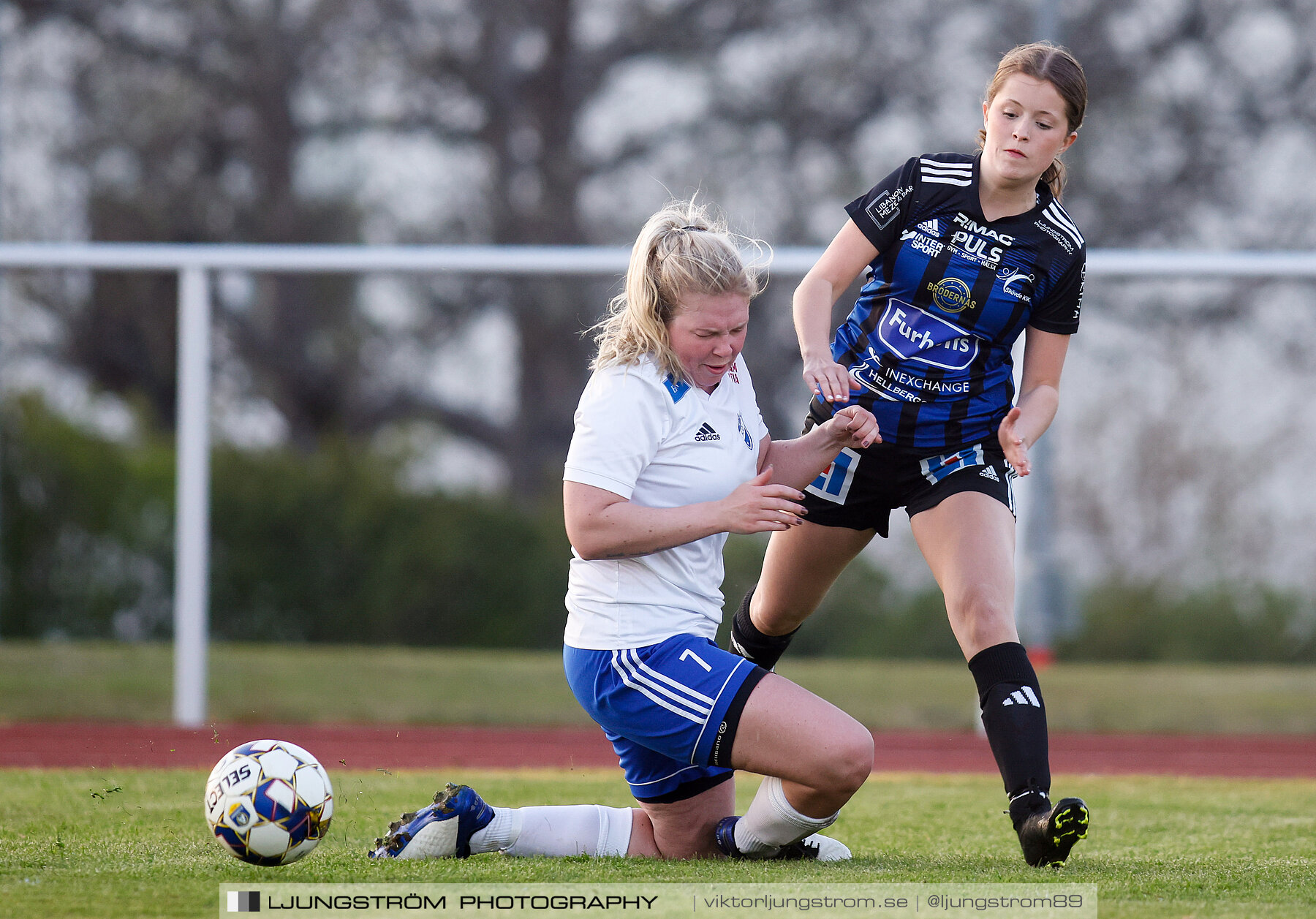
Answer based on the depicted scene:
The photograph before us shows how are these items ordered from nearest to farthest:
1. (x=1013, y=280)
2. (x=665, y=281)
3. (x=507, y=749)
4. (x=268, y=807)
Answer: (x=268, y=807) → (x=665, y=281) → (x=1013, y=280) → (x=507, y=749)

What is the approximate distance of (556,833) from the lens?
3051 mm

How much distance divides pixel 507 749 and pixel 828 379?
3.40 m

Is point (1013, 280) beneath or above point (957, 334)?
above

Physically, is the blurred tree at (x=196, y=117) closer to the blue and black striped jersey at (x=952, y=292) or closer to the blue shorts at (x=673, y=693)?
the blue and black striped jersey at (x=952, y=292)

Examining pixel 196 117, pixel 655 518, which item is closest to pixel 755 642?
pixel 655 518

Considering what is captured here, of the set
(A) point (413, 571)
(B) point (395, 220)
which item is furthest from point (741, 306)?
(B) point (395, 220)

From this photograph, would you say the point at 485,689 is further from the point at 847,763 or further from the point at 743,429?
the point at 847,763

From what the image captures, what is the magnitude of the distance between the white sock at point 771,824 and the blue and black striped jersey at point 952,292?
89 centimetres

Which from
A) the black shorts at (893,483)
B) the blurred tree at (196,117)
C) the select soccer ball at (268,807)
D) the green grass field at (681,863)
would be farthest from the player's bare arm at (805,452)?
the blurred tree at (196,117)

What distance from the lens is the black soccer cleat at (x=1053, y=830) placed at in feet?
8.84

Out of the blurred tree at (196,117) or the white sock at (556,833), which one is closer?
the white sock at (556,833)

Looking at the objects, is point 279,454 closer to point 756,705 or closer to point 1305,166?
point 756,705

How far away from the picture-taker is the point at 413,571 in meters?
9.92

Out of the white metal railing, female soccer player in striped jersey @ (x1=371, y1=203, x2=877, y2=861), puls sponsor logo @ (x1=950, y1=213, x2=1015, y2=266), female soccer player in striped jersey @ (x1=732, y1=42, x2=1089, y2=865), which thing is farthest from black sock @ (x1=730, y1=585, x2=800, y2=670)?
the white metal railing
